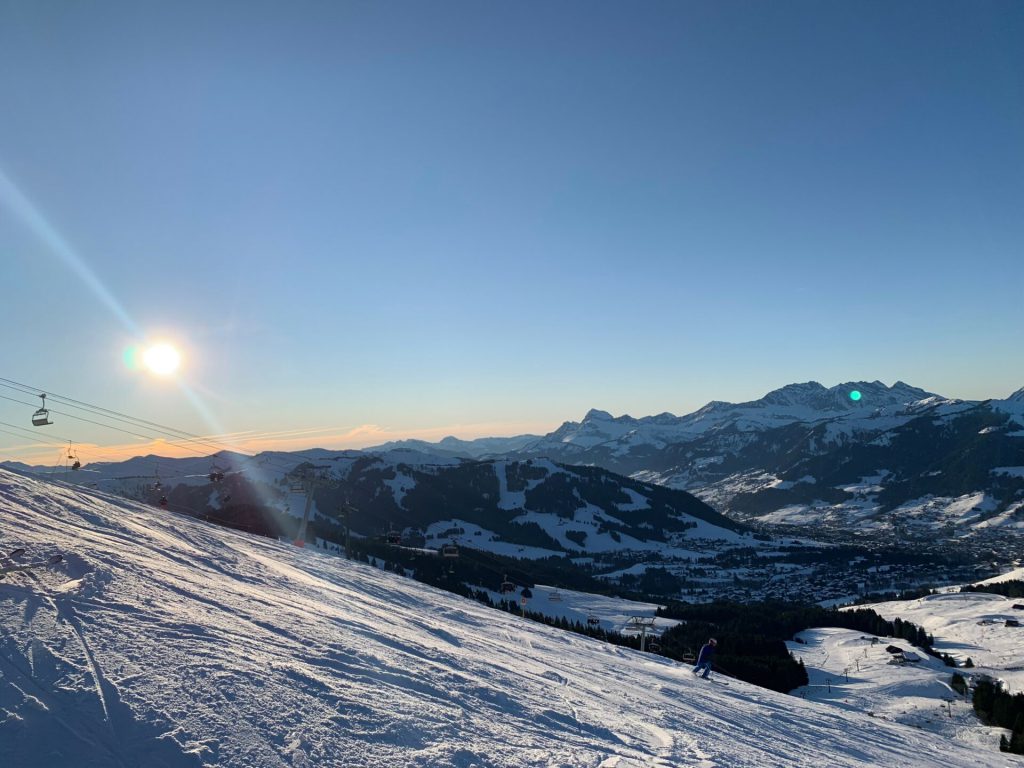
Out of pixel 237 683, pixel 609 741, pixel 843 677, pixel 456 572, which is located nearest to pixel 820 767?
pixel 609 741

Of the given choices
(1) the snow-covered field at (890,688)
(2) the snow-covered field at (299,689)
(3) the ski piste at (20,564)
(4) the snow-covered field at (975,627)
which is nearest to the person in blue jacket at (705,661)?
(2) the snow-covered field at (299,689)

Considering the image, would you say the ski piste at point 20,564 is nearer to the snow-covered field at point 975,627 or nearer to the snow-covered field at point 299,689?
the snow-covered field at point 299,689

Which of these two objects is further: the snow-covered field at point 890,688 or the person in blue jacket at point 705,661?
the snow-covered field at point 890,688

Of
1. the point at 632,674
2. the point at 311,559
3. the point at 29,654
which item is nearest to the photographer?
the point at 29,654

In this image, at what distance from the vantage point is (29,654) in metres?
10.7

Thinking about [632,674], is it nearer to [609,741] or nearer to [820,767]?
[820,767]

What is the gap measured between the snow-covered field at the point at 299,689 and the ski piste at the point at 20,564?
0.31 meters

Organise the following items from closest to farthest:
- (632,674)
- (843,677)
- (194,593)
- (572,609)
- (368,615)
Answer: (194,593), (368,615), (632,674), (843,677), (572,609)

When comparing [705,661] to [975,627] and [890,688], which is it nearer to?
[890,688]

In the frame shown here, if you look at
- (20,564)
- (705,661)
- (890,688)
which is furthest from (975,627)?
(20,564)

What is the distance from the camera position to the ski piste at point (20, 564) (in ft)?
48.7

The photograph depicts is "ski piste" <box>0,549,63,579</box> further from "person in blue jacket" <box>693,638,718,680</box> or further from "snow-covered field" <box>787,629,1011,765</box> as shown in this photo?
"snow-covered field" <box>787,629,1011,765</box>

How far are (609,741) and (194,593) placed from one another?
11.9 metres

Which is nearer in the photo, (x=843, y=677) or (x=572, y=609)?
(x=843, y=677)
